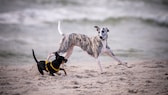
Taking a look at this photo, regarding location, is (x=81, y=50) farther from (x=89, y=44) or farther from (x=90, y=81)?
(x=90, y=81)

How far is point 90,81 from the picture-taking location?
8.80m

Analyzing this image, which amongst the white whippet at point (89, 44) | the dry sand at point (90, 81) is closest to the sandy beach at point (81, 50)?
the dry sand at point (90, 81)

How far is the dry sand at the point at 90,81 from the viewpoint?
26.1 feet

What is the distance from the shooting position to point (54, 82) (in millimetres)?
8633

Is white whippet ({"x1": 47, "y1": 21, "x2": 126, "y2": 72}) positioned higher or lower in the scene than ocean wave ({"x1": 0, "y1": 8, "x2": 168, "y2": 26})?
higher

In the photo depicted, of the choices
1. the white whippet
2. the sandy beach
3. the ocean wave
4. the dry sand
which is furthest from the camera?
the ocean wave

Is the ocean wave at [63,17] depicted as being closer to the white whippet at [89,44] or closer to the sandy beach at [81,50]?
the sandy beach at [81,50]

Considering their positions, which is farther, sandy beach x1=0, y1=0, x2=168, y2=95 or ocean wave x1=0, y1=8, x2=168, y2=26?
ocean wave x1=0, y1=8, x2=168, y2=26

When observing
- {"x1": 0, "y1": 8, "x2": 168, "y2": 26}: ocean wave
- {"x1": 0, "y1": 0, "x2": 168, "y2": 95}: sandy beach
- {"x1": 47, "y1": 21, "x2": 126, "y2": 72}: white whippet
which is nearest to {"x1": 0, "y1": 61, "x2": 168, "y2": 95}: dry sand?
{"x1": 0, "y1": 0, "x2": 168, "y2": 95}: sandy beach

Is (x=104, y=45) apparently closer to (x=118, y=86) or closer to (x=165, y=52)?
(x=118, y=86)

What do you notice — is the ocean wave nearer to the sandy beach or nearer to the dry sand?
the sandy beach

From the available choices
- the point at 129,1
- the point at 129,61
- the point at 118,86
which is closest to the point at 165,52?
the point at 129,61

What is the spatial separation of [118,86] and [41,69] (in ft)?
6.21

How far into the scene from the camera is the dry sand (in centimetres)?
795
